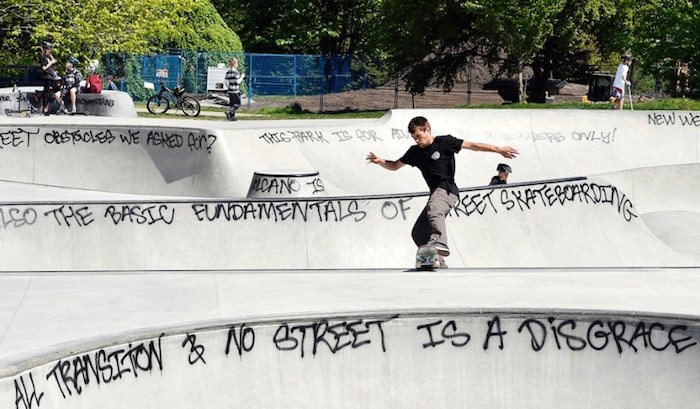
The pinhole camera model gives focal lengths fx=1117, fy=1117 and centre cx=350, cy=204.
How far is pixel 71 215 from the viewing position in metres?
11.5

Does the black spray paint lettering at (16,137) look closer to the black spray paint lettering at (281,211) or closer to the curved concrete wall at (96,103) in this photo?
the curved concrete wall at (96,103)

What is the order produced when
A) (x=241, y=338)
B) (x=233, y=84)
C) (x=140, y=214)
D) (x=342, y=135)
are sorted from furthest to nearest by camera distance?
(x=233, y=84) < (x=342, y=135) < (x=140, y=214) < (x=241, y=338)

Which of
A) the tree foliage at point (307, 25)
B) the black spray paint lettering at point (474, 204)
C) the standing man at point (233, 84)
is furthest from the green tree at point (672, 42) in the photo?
the tree foliage at point (307, 25)

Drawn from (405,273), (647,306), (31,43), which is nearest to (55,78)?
(31,43)

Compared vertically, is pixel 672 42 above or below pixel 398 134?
above

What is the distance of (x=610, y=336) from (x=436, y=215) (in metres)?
2.22

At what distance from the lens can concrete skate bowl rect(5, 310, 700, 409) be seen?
22.9 feet

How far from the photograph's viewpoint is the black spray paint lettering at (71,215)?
11516mm

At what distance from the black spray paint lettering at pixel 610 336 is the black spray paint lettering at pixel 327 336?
1.03 m

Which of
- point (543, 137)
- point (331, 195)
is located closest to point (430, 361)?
point (331, 195)

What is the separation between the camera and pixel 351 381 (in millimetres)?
7344

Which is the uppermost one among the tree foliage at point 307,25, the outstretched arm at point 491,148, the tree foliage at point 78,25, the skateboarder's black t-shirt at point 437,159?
the tree foliage at point 307,25

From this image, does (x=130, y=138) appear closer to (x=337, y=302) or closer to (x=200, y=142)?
(x=200, y=142)

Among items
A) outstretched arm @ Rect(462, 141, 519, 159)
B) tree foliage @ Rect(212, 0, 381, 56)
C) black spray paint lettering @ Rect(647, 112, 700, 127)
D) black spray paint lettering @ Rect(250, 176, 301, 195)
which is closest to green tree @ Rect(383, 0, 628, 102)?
black spray paint lettering @ Rect(647, 112, 700, 127)
